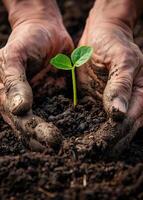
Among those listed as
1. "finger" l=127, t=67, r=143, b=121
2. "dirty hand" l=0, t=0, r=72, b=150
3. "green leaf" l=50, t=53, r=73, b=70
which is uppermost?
"green leaf" l=50, t=53, r=73, b=70

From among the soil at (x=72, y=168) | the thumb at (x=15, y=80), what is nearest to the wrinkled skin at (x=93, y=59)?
the thumb at (x=15, y=80)

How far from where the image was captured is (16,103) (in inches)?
69.5

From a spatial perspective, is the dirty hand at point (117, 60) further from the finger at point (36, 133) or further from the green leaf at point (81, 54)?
the finger at point (36, 133)

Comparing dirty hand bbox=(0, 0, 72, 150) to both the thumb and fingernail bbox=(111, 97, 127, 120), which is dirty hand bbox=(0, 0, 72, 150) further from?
fingernail bbox=(111, 97, 127, 120)

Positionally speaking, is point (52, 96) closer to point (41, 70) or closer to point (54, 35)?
point (41, 70)

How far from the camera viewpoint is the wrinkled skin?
1.81 meters

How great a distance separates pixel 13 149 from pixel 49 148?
0.64 ft

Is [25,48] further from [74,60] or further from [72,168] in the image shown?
[72,168]

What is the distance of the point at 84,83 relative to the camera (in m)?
2.23

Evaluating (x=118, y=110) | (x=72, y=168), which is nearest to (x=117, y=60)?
(x=118, y=110)

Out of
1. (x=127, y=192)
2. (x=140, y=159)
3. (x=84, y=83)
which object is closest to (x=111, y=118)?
(x=140, y=159)

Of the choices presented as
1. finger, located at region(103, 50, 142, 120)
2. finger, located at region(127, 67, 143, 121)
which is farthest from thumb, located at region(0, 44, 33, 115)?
finger, located at region(127, 67, 143, 121)

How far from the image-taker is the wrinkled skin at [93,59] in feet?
5.93

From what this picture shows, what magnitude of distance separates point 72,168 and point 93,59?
730mm
